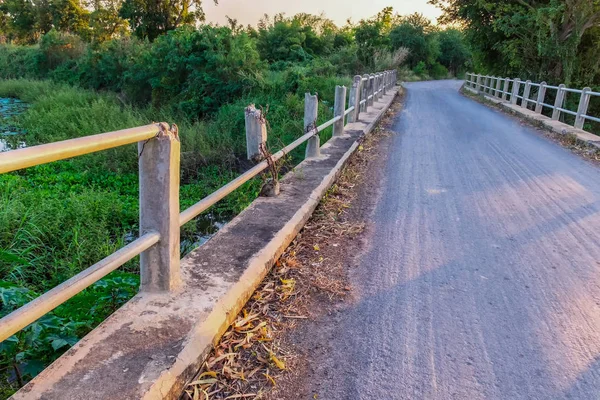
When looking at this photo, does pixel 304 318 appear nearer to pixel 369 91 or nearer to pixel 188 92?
pixel 369 91

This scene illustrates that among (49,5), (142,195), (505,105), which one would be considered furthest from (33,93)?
(49,5)

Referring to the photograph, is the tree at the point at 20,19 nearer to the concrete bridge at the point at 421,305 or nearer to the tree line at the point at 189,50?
the tree line at the point at 189,50

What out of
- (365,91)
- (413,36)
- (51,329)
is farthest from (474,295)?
(413,36)

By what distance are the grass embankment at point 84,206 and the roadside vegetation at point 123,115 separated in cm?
2

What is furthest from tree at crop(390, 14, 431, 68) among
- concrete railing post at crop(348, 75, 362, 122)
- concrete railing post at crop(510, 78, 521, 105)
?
concrete railing post at crop(348, 75, 362, 122)

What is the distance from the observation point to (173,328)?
2.48m

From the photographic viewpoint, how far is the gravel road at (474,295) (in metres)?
2.45

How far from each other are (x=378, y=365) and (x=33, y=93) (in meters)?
26.3

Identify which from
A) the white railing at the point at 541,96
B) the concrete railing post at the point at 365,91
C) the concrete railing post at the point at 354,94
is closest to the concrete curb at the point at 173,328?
the concrete railing post at the point at 354,94

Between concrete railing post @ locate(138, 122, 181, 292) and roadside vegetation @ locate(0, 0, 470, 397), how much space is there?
67 centimetres

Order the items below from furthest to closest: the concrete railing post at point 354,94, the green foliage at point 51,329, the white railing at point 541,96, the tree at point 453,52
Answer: the tree at point 453,52 < the white railing at point 541,96 < the concrete railing post at point 354,94 < the green foliage at point 51,329

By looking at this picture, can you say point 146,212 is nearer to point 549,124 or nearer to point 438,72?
point 549,124

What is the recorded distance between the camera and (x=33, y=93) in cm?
2370

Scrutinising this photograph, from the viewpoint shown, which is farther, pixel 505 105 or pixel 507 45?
pixel 507 45
